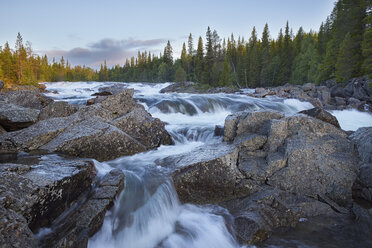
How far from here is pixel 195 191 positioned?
5707mm

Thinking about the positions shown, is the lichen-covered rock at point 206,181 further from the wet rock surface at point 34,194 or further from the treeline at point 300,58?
the treeline at point 300,58

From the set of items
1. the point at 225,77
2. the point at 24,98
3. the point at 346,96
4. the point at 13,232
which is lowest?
the point at 13,232

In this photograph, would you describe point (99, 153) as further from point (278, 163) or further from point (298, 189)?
point (298, 189)

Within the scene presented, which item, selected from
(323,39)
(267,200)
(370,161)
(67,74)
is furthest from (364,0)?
(67,74)

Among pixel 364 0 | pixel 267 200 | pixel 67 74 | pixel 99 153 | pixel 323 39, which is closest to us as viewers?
pixel 267 200

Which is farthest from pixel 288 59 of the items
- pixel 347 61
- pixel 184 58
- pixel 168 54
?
pixel 168 54

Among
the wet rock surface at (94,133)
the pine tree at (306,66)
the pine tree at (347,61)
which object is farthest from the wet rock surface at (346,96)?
the wet rock surface at (94,133)

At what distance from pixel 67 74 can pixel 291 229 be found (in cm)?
14093

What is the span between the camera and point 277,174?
5.84 metres

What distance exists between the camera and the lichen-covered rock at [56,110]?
851cm

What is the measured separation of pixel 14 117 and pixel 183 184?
6513 millimetres

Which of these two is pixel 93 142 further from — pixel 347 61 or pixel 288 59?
pixel 288 59

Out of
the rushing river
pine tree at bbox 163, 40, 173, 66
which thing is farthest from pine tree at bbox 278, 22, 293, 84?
the rushing river

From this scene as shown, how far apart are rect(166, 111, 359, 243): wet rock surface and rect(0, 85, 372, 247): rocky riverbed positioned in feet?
0.09
